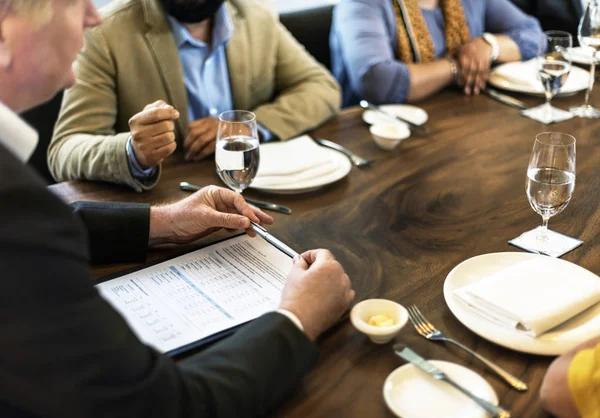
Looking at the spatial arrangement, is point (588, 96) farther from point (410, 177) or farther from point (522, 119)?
point (410, 177)

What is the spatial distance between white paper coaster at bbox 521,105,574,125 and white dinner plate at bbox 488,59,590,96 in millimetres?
99

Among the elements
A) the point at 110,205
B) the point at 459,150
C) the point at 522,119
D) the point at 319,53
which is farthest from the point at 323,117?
the point at 319,53

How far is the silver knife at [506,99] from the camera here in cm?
189

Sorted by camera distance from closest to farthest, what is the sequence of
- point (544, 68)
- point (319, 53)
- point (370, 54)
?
point (544, 68)
point (370, 54)
point (319, 53)

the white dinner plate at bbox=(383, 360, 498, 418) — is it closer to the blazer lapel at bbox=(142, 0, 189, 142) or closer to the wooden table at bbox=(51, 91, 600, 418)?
the wooden table at bbox=(51, 91, 600, 418)

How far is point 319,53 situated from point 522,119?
3.43ft

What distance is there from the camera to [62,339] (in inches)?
25.3

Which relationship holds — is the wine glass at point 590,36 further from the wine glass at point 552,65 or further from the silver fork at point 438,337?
the silver fork at point 438,337

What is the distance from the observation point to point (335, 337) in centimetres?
92

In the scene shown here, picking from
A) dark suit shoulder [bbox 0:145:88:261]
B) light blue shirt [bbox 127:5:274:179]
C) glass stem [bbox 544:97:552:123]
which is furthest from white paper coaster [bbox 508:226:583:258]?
light blue shirt [bbox 127:5:274:179]

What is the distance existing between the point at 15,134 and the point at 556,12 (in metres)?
2.86

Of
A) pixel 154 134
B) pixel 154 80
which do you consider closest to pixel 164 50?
pixel 154 80

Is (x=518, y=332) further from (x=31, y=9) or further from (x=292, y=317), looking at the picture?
(x=31, y=9)

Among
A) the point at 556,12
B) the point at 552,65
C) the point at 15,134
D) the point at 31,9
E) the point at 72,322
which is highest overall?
the point at 31,9
